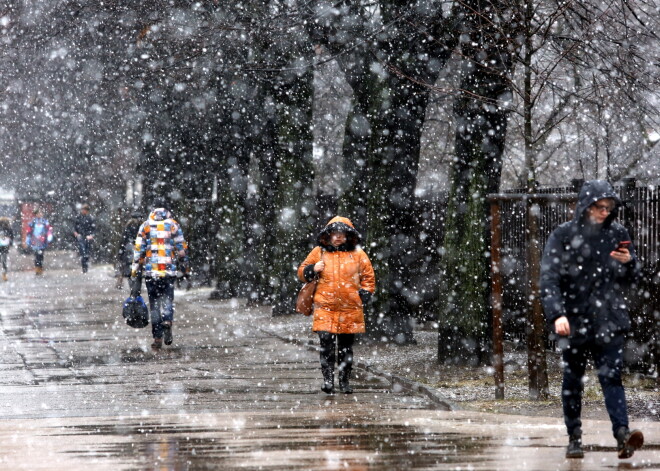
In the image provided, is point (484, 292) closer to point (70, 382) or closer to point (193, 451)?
point (70, 382)

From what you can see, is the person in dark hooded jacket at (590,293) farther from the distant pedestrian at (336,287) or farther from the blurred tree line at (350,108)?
the distant pedestrian at (336,287)

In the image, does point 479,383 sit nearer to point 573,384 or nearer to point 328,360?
point 328,360

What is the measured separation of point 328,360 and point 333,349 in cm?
12

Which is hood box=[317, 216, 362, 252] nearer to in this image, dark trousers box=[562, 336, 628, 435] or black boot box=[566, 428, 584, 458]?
dark trousers box=[562, 336, 628, 435]

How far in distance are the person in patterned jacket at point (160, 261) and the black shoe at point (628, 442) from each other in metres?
9.18

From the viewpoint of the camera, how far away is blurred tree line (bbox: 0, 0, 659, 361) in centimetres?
1324

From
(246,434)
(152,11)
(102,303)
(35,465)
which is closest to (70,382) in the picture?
(246,434)

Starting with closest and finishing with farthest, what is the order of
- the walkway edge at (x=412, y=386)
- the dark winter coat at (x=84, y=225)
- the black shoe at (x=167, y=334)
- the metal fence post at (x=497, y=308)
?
the walkway edge at (x=412, y=386) < the metal fence post at (x=497, y=308) < the black shoe at (x=167, y=334) < the dark winter coat at (x=84, y=225)

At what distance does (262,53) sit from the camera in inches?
850

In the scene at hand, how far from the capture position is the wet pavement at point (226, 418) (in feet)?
24.7

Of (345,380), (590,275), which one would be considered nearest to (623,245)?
(590,275)

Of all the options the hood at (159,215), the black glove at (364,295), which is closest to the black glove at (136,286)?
the hood at (159,215)

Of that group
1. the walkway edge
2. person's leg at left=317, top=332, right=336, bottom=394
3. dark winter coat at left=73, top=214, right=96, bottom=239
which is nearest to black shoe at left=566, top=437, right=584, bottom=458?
the walkway edge

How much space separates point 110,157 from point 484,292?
29.3 meters
